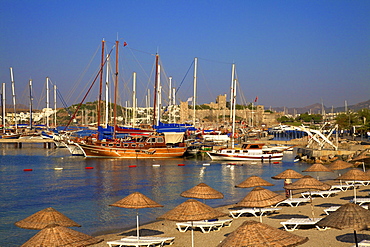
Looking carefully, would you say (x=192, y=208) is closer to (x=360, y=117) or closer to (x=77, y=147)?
(x=77, y=147)

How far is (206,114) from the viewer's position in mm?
190125

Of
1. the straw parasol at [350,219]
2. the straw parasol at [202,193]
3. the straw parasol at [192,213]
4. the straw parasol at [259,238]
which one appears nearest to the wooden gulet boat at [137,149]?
the straw parasol at [202,193]

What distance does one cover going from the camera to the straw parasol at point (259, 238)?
8899 mm

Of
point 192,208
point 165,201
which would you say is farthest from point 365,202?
point 165,201

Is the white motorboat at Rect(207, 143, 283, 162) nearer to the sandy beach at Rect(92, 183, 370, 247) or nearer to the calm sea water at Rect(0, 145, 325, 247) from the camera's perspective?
the calm sea water at Rect(0, 145, 325, 247)

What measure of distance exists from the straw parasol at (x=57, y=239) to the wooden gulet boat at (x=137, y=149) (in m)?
46.8

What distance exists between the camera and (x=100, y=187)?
33094 millimetres

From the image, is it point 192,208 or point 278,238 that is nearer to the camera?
point 278,238

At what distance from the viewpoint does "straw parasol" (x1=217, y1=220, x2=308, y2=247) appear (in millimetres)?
8899

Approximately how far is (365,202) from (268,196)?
6.06 meters

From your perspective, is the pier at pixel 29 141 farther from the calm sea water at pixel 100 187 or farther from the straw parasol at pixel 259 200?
the straw parasol at pixel 259 200

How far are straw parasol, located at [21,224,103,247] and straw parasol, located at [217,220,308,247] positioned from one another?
3324mm

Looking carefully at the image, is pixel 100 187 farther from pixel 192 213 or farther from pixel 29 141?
pixel 29 141

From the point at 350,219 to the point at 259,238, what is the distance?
2.93 metres
